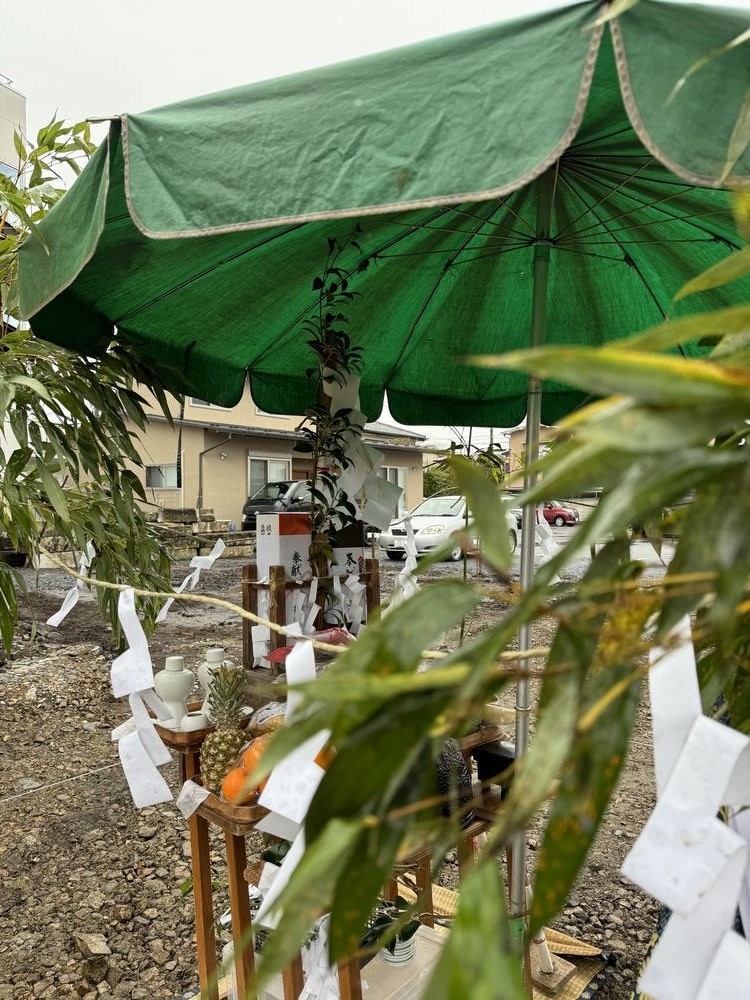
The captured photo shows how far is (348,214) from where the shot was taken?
2.75 ft

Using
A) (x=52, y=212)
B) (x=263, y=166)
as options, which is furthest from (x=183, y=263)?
(x=263, y=166)

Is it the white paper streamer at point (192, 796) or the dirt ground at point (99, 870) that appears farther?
the dirt ground at point (99, 870)

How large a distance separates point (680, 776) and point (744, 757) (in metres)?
0.07

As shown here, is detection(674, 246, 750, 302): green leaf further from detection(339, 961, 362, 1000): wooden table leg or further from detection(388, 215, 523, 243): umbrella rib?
detection(388, 215, 523, 243): umbrella rib

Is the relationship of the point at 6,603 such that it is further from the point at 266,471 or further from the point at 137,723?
the point at 266,471

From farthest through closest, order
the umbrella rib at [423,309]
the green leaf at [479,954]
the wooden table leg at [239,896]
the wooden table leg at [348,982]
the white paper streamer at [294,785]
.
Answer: the umbrella rib at [423,309] → the wooden table leg at [239,896] → the wooden table leg at [348,982] → the white paper streamer at [294,785] → the green leaf at [479,954]

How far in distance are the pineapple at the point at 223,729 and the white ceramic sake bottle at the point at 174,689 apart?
77 mm

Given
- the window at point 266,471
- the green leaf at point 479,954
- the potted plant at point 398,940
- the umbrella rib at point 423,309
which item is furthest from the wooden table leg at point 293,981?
the window at point 266,471

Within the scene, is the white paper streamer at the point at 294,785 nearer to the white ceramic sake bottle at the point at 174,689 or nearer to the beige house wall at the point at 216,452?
the white ceramic sake bottle at the point at 174,689

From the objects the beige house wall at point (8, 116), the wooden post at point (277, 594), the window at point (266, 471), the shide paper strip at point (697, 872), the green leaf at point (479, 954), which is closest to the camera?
the green leaf at point (479, 954)

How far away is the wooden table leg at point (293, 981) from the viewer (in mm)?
1177

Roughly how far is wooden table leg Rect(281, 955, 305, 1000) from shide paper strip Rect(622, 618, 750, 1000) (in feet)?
3.45

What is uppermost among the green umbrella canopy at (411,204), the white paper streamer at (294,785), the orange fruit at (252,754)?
the green umbrella canopy at (411,204)

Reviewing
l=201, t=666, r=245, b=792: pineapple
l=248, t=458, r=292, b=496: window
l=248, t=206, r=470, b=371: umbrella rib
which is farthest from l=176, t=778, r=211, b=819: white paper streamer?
l=248, t=458, r=292, b=496: window
